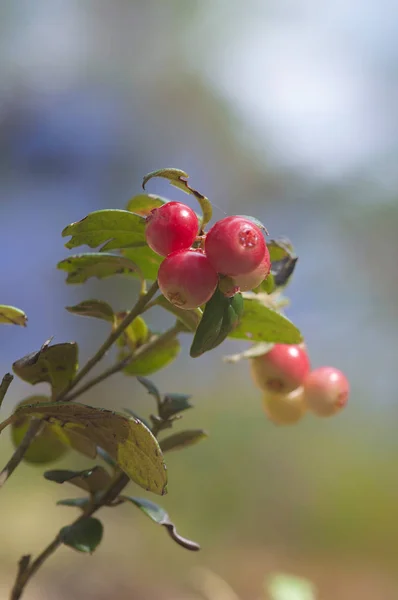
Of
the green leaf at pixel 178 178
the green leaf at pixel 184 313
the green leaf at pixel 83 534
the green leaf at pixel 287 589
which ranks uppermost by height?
the green leaf at pixel 178 178

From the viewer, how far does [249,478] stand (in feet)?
7.88

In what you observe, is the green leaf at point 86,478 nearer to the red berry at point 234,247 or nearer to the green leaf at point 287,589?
the red berry at point 234,247

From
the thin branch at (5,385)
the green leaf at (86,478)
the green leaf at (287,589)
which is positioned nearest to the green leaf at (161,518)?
the green leaf at (86,478)

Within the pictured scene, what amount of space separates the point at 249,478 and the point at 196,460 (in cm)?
25

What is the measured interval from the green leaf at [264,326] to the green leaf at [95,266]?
9 cm

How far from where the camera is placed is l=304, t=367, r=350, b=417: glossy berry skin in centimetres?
52

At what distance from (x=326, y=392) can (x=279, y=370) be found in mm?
54

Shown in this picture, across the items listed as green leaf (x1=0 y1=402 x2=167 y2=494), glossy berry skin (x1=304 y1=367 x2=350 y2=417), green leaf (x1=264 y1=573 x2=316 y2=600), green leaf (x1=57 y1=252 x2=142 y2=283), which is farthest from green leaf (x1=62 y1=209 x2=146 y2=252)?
green leaf (x1=264 y1=573 x2=316 y2=600)

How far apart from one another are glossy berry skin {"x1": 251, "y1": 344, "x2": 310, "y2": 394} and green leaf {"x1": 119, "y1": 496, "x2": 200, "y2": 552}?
0.53ft

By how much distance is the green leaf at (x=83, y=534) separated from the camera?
38 centimetres

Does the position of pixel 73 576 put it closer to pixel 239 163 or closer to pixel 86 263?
pixel 86 263

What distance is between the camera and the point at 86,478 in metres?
0.41

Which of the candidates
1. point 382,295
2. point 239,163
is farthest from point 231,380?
point 239,163

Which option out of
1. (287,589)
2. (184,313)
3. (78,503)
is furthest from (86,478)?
(287,589)
